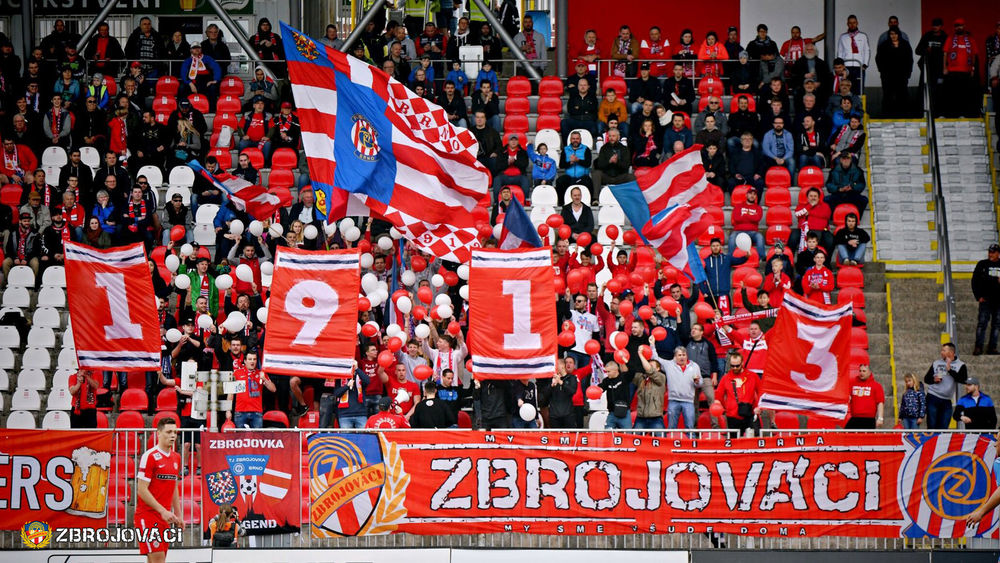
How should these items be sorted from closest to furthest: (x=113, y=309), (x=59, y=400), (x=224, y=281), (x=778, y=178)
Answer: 1. (x=113, y=309)
2. (x=224, y=281)
3. (x=59, y=400)
4. (x=778, y=178)

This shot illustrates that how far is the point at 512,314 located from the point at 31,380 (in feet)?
25.8

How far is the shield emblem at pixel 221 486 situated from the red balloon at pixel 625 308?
238 inches

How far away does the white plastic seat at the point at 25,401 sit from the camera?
20781 mm

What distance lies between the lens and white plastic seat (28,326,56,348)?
21.5 metres

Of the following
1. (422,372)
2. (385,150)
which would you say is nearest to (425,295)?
(422,372)

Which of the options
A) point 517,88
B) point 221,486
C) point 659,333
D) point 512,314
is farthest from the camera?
point 517,88

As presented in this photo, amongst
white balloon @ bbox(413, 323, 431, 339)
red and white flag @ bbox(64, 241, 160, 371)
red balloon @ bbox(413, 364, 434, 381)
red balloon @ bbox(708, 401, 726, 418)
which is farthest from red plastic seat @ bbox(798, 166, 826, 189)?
red and white flag @ bbox(64, 241, 160, 371)

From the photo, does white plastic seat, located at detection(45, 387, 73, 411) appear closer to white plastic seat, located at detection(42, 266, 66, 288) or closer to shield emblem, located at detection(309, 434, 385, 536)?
white plastic seat, located at detection(42, 266, 66, 288)

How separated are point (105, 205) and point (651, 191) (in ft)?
30.2

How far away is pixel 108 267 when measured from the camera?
59.8 ft

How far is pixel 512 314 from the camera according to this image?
60.5 feet

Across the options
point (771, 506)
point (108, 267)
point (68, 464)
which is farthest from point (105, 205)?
point (771, 506)

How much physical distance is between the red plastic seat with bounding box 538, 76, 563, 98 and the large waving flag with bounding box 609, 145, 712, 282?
6387 mm

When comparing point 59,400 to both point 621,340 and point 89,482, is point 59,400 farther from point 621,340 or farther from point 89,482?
point 621,340
